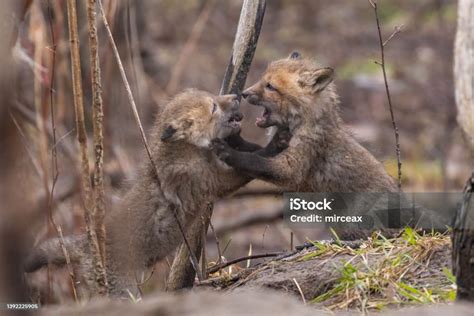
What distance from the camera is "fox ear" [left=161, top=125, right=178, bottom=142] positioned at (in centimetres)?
651

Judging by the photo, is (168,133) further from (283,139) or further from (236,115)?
(283,139)

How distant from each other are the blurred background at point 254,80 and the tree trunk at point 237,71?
61 cm

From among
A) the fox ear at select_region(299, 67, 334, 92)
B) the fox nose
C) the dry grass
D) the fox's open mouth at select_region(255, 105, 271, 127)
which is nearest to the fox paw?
the fox nose

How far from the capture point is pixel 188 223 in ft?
21.7

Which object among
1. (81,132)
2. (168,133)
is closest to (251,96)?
(168,133)

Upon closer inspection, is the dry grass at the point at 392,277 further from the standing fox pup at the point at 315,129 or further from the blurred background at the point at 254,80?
the blurred background at the point at 254,80

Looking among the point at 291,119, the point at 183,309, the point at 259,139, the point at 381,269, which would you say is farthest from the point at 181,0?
the point at 183,309

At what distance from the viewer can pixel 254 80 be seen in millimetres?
15000

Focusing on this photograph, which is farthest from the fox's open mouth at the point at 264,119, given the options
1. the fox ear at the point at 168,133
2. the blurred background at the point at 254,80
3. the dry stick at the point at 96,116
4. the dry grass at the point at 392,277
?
the dry stick at the point at 96,116

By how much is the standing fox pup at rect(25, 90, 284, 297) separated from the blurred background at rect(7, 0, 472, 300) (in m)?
0.54

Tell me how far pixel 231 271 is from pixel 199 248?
0.35 metres

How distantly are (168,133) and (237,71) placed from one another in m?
0.67

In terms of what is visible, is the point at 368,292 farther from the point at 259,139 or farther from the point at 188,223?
the point at 259,139

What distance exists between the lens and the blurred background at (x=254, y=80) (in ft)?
29.5
